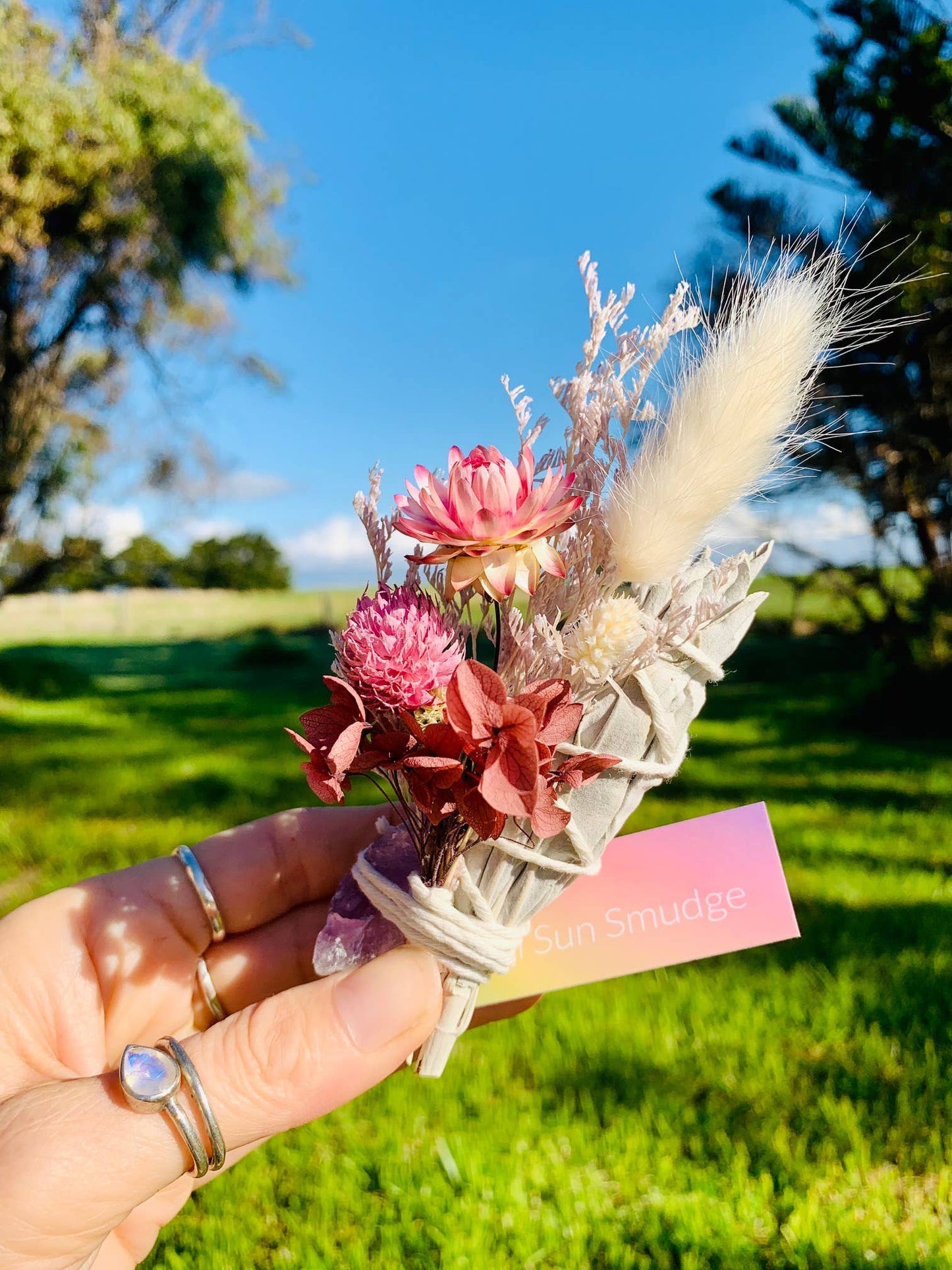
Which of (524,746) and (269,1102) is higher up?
(524,746)

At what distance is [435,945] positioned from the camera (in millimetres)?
951

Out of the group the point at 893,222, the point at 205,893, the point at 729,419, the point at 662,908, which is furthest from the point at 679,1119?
the point at 893,222

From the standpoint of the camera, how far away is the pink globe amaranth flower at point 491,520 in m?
0.82

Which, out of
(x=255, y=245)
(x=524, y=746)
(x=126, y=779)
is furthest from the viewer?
(x=255, y=245)

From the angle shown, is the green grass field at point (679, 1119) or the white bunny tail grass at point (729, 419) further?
the green grass field at point (679, 1119)

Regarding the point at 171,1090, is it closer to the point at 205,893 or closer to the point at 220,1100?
the point at 220,1100

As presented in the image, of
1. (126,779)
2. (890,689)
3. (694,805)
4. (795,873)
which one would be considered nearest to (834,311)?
(795,873)

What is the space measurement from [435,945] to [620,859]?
→ 0.28m

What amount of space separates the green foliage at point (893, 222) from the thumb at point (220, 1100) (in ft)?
2.99

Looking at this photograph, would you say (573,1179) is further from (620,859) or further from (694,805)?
(694,805)

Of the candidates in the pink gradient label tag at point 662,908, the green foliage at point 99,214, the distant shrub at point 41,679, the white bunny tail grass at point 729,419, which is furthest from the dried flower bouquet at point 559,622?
the distant shrub at point 41,679

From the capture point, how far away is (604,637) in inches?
32.9

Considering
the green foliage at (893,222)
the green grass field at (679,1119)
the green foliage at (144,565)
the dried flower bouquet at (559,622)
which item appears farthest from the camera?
the green foliage at (144,565)

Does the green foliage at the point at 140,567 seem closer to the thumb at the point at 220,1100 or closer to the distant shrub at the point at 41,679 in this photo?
the distant shrub at the point at 41,679
